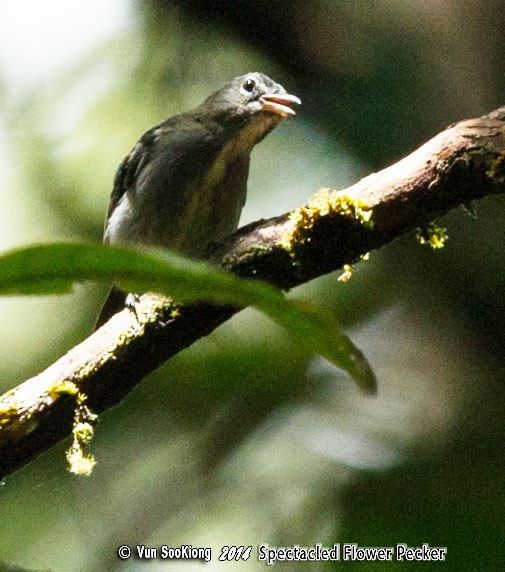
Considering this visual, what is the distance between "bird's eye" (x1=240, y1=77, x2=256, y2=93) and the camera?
14.2 feet

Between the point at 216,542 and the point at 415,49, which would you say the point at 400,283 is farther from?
the point at 216,542

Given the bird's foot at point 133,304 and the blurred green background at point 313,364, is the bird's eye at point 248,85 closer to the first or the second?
the blurred green background at point 313,364

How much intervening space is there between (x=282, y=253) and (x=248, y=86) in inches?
85.3

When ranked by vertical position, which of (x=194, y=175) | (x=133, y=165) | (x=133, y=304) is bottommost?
(x=133, y=304)

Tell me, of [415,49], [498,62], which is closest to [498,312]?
[498,62]

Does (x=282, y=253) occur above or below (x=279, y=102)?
below

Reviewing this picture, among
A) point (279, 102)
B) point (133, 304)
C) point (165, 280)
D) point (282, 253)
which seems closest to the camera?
point (165, 280)

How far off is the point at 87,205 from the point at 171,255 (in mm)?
4943

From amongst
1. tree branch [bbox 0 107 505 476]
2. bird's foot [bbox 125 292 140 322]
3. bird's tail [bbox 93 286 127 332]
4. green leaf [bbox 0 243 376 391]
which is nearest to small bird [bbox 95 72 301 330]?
bird's tail [bbox 93 286 127 332]

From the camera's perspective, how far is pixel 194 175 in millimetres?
4090

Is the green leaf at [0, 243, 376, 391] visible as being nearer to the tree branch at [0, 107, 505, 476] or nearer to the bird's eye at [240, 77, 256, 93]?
the tree branch at [0, 107, 505, 476]

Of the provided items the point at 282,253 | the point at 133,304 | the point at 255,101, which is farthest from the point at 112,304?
the point at 282,253

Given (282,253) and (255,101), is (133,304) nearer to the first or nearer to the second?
(282,253)

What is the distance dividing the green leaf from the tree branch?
4.53 ft
